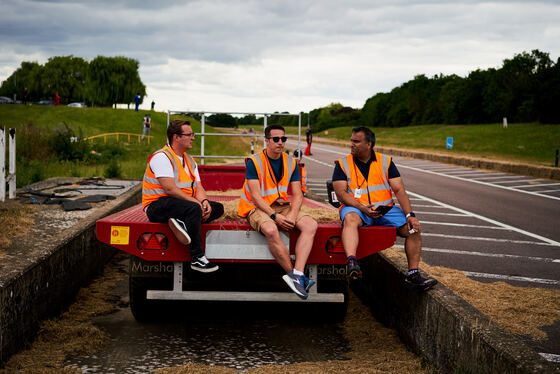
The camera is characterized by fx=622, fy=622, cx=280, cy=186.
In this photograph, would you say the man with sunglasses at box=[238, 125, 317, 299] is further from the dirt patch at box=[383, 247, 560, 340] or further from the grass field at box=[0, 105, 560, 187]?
the grass field at box=[0, 105, 560, 187]

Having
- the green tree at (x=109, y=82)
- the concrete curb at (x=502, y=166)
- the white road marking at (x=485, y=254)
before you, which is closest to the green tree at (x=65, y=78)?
the green tree at (x=109, y=82)

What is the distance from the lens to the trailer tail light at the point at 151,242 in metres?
5.12

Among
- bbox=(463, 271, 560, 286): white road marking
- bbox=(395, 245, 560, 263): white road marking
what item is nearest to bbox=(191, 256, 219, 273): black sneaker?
bbox=(463, 271, 560, 286): white road marking

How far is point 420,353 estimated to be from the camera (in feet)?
15.7

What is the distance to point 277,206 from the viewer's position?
5988 millimetres

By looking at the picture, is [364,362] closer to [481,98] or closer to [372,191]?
[372,191]

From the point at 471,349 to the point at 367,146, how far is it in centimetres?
254

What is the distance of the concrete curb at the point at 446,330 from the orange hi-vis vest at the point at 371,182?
65 centimetres

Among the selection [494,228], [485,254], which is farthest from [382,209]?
[494,228]

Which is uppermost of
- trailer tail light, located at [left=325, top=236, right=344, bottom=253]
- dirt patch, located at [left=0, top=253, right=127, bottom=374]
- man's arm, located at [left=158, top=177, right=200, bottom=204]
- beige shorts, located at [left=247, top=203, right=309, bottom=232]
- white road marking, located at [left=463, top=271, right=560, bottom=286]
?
man's arm, located at [left=158, top=177, right=200, bottom=204]

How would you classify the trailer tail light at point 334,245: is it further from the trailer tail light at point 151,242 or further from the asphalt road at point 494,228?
the asphalt road at point 494,228

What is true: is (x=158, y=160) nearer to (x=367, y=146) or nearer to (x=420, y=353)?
(x=367, y=146)

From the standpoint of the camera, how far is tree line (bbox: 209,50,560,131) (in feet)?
170

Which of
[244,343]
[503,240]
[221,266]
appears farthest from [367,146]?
[503,240]
